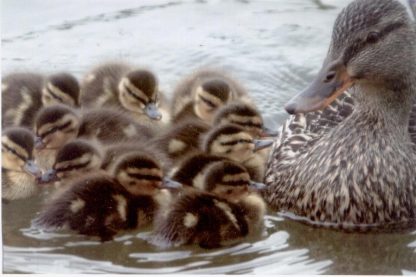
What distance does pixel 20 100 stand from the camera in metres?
3.76

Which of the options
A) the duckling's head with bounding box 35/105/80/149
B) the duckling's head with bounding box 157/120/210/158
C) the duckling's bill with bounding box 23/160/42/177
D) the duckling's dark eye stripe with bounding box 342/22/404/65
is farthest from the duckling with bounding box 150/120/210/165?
the duckling's dark eye stripe with bounding box 342/22/404/65

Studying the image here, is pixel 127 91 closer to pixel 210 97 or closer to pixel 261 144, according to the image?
pixel 210 97

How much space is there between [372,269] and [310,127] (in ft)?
2.07

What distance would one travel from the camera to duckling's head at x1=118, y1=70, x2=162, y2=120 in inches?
148

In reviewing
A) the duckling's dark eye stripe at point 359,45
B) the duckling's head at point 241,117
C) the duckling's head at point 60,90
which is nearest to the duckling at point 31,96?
the duckling's head at point 60,90

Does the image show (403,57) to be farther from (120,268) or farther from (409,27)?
(120,268)

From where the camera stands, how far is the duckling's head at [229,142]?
3.45 meters

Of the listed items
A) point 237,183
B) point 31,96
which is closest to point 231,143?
point 237,183

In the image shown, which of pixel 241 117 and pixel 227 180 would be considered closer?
pixel 227 180

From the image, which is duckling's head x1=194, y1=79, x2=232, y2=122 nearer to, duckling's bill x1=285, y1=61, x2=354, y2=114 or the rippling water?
the rippling water

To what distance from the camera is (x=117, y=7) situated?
14.0 feet

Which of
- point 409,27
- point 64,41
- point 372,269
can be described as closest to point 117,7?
point 64,41

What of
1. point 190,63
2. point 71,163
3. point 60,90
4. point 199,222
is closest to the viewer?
Result: point 199,222

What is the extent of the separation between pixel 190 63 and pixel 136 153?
125 cm
